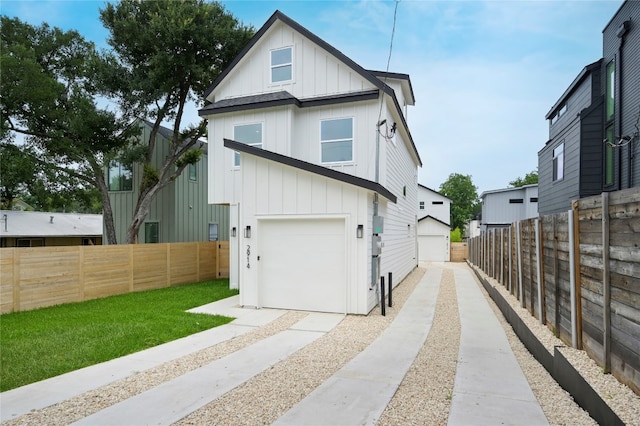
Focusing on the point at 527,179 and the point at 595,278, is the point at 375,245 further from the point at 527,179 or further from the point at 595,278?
the point at 527,179

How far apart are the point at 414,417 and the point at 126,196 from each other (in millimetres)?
17742

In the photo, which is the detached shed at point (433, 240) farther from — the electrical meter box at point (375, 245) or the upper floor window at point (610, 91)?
the electrical meter box at point (375, 245)

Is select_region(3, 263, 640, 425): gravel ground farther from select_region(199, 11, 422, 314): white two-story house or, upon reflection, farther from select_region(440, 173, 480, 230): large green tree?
select_region(440, 173, 480, 230): large green tree

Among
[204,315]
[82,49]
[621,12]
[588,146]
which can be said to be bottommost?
[204,315]

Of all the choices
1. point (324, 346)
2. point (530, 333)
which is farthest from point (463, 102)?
point (324, 346)

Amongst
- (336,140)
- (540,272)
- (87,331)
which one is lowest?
(87,331)

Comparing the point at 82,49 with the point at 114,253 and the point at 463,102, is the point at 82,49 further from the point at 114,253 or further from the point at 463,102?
the point at 463,102

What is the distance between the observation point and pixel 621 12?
1068cm

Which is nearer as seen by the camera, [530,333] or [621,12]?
[530,333]

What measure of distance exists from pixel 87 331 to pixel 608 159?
1381 centimetres

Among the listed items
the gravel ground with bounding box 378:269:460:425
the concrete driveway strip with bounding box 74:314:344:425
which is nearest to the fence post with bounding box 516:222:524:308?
the gravel ground with bounding box 378:269:460:425

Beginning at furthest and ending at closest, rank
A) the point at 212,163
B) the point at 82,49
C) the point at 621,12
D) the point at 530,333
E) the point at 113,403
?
the point at 82,49 → the point at 212,163 → the point at 621,12 → the point at 530,333 → the point at 113,403

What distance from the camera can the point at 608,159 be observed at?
1112cm

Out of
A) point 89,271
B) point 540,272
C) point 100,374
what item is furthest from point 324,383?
point 89,271
